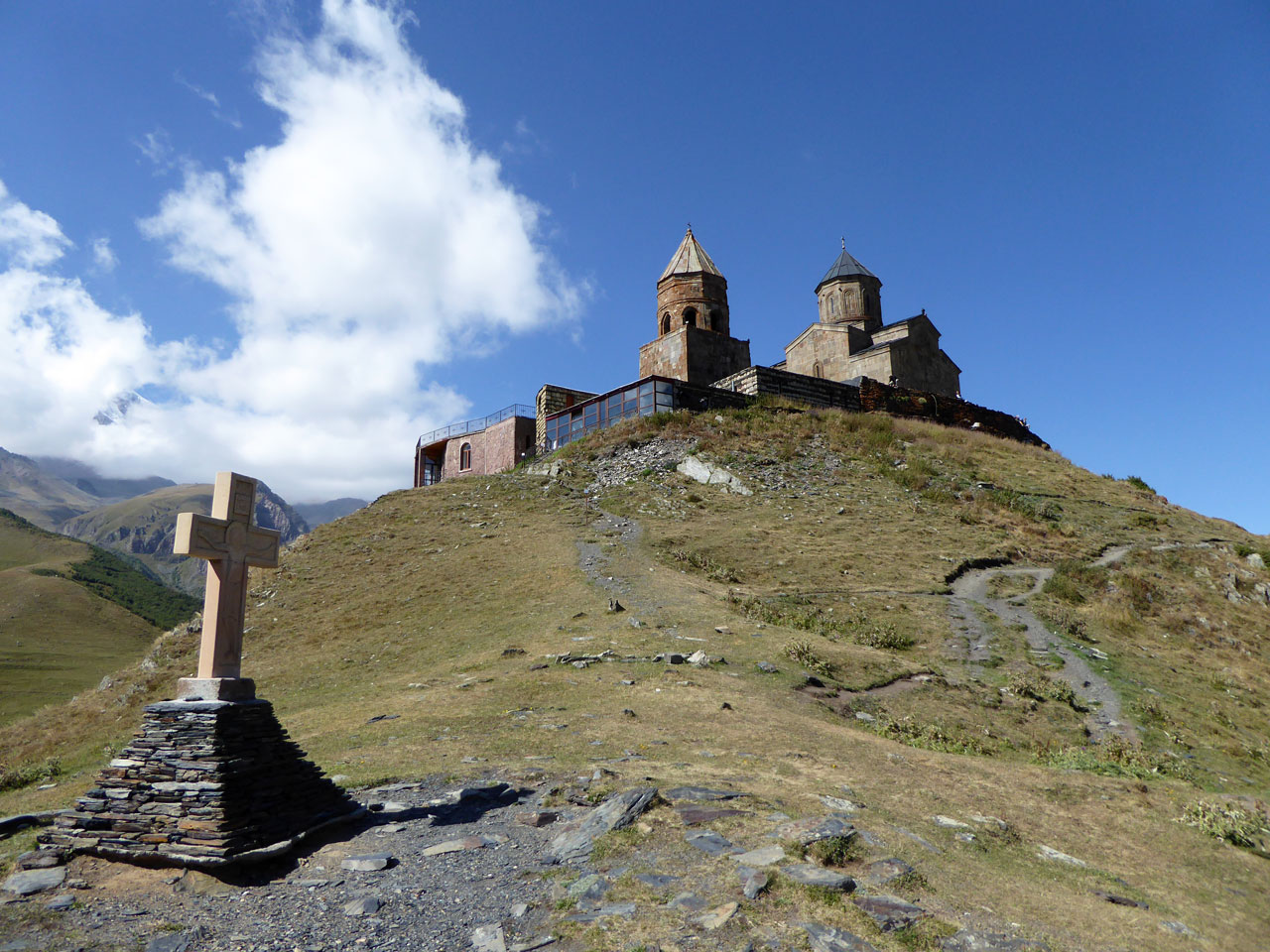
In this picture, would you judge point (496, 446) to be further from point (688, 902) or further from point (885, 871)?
point (688, 902)

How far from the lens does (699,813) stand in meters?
7.14

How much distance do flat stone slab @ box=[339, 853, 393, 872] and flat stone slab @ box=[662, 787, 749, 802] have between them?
2742mm

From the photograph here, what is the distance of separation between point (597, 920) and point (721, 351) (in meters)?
39.4

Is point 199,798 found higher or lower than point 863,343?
lower

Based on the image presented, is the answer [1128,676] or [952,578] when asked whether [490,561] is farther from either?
[1128,676]

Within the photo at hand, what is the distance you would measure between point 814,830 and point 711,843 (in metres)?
0.94

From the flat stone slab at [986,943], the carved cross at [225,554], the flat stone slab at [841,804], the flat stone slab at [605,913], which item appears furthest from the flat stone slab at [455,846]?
the flat stone slab at [986,943]

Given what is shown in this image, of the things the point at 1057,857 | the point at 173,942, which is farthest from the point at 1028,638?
the point at 173,942

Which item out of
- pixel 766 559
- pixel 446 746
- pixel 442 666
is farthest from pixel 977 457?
pixel 446 746

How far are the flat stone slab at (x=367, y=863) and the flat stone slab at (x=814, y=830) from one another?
140 inches

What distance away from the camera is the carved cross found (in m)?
8.08

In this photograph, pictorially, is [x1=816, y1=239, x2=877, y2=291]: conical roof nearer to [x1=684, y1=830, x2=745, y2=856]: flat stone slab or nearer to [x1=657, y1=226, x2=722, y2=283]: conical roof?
[x1=657, y1=226, x2=722, y2=283]: conical roof

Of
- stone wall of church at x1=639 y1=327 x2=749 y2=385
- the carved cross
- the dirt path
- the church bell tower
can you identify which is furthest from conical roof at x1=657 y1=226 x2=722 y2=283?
the carved cross

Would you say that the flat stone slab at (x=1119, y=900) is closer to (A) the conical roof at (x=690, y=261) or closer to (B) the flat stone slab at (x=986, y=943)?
(B) the flat stone slab at (x=986, y=943)
